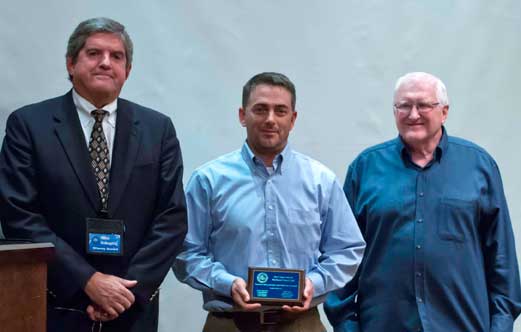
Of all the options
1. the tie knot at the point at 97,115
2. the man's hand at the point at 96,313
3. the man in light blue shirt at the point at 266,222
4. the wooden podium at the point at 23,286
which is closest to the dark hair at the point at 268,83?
the man in light blue shirt at the point at 266,222

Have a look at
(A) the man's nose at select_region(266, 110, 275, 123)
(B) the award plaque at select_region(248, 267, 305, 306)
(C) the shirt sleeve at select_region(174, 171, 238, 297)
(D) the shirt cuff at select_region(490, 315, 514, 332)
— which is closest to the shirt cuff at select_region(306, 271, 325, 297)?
(B) the award plaque at select_region(248, 267, 305, 306)

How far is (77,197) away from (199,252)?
52cm

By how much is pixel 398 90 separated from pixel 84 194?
1.30 meters

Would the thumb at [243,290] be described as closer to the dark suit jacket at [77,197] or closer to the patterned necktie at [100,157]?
the dark suit jacket at [77,197]

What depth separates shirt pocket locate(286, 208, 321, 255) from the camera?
3.03m

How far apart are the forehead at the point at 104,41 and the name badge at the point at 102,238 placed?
61 centimetres

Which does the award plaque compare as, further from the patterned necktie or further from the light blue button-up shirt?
the patterned necktie

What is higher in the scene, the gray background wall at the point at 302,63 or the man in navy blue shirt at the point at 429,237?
the gray background wall at the point at 302,63

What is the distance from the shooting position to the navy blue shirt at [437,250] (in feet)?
10.3

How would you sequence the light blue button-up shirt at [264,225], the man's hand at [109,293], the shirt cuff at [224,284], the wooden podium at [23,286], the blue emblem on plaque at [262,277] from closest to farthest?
the wooden podium at [23,286]
the man's hand at [109,293]
the blue emblem on plaque at [262,277]
the shirt cuff at [224,284]
the light blue button-up shirt at [264,225]

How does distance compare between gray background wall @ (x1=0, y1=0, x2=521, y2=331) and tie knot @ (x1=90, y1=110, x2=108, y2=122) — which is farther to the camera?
gray background wall @ (x1=0, y1=0, x2=521, y2=331)

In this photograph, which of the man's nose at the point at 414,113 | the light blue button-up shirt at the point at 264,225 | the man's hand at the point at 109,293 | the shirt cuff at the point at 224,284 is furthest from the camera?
the man's nose at the point at 414,113

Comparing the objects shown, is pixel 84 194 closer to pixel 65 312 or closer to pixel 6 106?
pixel 65 312

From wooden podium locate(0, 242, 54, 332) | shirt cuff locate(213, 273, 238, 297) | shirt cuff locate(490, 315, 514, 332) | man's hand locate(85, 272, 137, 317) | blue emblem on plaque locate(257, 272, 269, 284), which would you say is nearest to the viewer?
wooden podium locate(0, 242, 54, 332)
